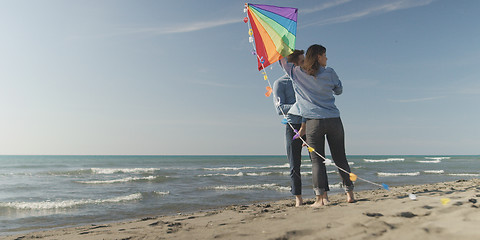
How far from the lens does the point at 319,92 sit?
10.6 ft

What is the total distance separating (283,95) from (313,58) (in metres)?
0.73

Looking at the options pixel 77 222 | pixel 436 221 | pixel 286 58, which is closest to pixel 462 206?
pixel 436 221

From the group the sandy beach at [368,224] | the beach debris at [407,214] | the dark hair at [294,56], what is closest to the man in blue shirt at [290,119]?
the dark hair at [294,56]

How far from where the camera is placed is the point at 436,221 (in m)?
2.26

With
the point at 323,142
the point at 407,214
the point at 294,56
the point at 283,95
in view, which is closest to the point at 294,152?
the point at 323,142

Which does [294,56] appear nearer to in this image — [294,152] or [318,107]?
[318,107]

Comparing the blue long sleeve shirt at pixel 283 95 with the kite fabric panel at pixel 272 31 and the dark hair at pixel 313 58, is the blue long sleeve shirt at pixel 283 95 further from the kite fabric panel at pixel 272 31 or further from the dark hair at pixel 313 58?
the dark hair at pixel 313 58

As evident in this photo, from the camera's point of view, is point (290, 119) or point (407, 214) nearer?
point (407, 214)

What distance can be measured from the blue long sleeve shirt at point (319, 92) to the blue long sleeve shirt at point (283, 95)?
40 cm

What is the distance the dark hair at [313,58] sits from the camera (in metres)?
3.21

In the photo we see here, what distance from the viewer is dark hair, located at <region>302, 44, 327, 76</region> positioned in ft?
10.5

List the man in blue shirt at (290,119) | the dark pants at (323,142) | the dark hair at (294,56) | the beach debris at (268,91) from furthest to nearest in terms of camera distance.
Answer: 1. the beach debris at (268,91)
2. the man in blue shirt at (290,119)
3. the dark hair at (294,56)
4. the dark pants at (323,142)

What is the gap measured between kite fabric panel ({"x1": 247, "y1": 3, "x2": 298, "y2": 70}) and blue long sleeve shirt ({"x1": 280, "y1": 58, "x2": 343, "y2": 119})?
40cm

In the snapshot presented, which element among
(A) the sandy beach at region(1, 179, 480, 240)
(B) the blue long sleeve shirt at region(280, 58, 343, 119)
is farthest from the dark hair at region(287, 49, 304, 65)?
(A) the sandy beach at region(1, 179, 480, 240)
